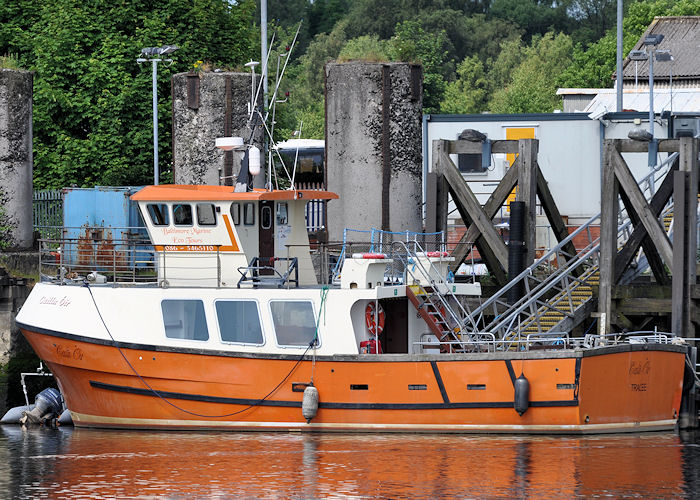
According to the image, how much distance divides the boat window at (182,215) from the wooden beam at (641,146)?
7400mm

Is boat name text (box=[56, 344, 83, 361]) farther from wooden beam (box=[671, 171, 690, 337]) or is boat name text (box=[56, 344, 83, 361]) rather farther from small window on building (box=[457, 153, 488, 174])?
small window on building (box=[457, 153, 488, 174])

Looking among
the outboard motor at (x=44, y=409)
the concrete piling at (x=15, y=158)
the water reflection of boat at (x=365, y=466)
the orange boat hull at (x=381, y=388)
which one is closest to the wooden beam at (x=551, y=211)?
the orange boat hull at (x=381, y=388)

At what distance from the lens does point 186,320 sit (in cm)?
2084

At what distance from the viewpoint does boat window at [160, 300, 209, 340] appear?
68.1ft

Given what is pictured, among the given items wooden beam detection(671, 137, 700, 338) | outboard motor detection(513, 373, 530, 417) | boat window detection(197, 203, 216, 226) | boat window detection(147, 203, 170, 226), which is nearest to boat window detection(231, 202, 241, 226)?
boat window detection(197, 203, 216, 226)

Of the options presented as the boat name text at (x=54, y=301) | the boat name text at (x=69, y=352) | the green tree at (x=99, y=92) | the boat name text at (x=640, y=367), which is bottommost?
the boat name text at (x=640, y=367)

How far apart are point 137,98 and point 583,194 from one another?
1220cm

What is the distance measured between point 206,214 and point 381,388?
4047 millimetres

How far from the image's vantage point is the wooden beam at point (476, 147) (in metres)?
24.5

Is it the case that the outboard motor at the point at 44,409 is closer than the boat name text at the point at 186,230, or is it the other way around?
the boat name text at the point at 186,230

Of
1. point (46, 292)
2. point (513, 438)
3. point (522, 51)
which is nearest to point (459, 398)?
point (513, 438)

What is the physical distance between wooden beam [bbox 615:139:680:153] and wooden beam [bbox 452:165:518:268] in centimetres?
199

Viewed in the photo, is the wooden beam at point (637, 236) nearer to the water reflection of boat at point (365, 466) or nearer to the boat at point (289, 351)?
the boat at point (289, 351)

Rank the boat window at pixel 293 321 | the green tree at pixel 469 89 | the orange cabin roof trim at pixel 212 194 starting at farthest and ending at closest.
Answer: the green tree at pixel 469 89 → the orange cabin roof trim at pixel 212 194 → the boat window at pixel 293 321
